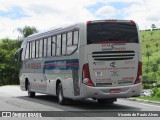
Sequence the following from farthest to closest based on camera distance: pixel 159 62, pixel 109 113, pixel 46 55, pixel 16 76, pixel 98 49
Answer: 1. pixel 159 62
2. pixel 16 76
3. pixel 46 55
4. pixel 98 49
5. pixel 109 113

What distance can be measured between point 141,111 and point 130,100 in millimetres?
5335

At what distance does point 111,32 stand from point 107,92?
2288mm

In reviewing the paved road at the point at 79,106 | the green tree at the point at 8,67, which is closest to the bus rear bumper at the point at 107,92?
the paved road at the point at 79,106

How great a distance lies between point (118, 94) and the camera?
52.7 feet

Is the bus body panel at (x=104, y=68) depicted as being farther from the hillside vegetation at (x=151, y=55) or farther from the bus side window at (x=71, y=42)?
the hillside vegetation at (x=151, y=55)

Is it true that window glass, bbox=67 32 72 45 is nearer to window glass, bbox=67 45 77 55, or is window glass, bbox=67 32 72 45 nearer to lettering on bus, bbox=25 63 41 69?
window glass, bbox=67 45 77 55

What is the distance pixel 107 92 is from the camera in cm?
1593

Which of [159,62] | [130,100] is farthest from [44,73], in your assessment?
[159,62]

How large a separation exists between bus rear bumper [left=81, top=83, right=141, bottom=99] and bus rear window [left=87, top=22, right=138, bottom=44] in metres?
1.76

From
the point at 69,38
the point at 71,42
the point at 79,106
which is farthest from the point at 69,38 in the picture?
the point at 79,106

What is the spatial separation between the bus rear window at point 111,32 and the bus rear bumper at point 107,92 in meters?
1.76

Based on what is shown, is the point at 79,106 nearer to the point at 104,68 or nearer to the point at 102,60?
the point at 104,68

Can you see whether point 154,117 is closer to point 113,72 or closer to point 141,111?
point 141,111

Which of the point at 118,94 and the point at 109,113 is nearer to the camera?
the point at 109,113
